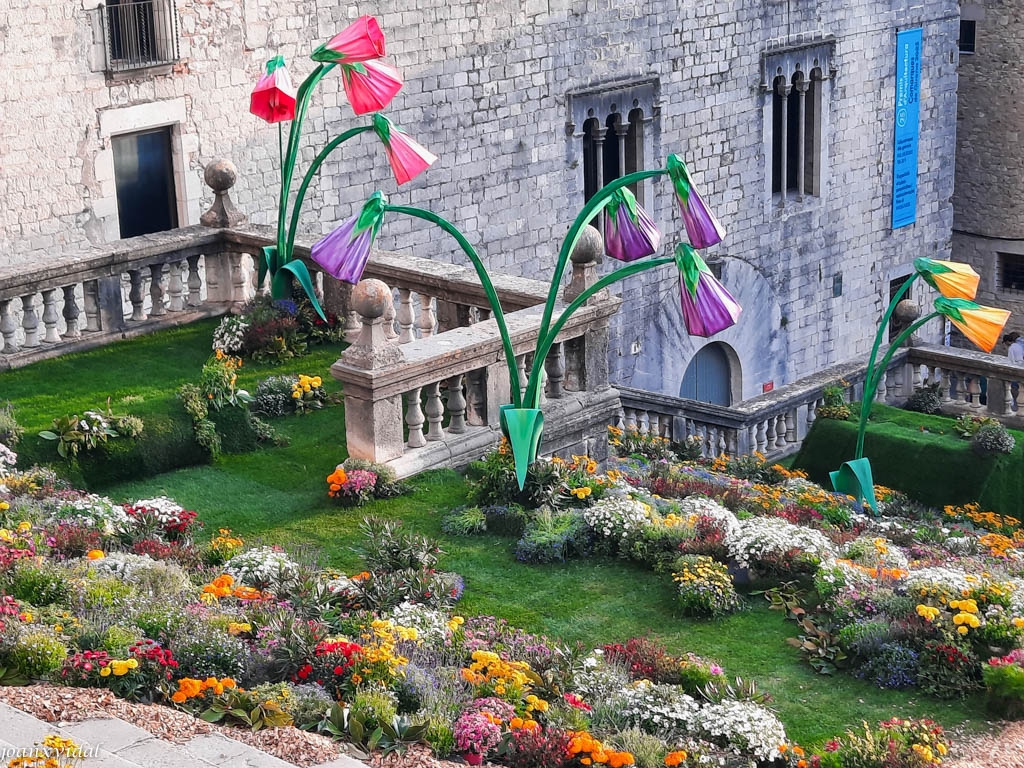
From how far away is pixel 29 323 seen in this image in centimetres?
1371

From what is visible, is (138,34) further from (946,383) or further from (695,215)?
(946,383)

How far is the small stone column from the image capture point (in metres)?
11.2

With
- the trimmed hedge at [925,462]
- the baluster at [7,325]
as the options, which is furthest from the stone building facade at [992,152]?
the baluster at [7,325]

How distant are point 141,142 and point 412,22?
13.5 feet

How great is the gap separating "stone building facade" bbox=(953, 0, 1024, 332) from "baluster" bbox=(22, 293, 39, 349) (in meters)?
21.5

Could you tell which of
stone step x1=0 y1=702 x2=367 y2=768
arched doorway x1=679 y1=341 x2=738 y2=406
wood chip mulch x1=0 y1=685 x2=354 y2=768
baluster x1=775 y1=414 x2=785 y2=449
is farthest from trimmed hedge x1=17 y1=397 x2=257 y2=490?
arched doorway x1=679 y1=341 x2=738 y2=406

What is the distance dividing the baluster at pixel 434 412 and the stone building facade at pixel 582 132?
646 centimetres

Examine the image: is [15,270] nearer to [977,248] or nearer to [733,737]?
[733,737]

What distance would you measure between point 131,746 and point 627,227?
5595mm

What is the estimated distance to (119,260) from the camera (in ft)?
47.1

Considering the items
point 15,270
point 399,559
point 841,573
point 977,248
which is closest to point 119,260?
point 15,270

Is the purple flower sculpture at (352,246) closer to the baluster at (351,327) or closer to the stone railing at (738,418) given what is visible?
the baluster at (351,327)

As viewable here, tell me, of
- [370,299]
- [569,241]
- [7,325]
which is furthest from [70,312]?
[569,241]

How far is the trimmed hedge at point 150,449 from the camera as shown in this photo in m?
11.3
